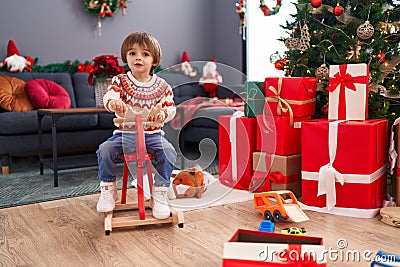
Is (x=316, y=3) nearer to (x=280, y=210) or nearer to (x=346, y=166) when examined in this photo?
(x=346, y=166)

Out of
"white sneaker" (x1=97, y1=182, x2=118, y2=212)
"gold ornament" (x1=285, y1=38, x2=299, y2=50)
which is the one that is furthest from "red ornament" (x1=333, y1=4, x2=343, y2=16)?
"white sneaker" (x1=97, y1=182, x2=118, y2=212)

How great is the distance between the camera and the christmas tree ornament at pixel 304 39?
2286mm

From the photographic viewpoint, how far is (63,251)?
1488 mm

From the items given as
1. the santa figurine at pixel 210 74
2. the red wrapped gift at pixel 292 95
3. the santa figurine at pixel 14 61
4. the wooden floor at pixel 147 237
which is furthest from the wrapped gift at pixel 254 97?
the santa figurine at pixel 14 61

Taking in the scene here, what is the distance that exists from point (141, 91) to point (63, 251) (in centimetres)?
69

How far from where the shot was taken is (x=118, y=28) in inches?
170

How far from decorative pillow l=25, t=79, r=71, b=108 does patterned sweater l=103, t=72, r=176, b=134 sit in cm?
173

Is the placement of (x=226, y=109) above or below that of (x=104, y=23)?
below

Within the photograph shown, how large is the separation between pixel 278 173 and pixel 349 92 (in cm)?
51

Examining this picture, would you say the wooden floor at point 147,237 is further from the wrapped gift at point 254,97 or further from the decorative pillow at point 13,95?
the decorative pillow at point 13,95

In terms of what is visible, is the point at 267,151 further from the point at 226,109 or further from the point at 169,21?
the point at 169,21

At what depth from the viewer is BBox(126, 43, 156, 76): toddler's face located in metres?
1.79

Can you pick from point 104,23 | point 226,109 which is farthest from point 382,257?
point 104,23

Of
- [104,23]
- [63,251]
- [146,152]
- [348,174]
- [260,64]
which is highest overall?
[104,23]
